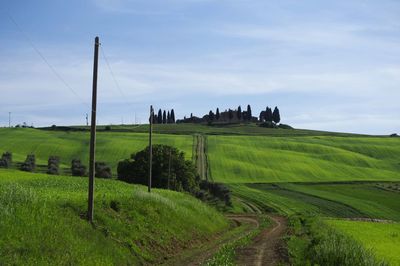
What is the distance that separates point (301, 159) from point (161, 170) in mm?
66531

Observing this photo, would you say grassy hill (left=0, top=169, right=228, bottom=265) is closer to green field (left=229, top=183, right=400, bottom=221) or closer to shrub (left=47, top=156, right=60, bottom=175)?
green field (left=229, top=183, right=400, bottom=221)

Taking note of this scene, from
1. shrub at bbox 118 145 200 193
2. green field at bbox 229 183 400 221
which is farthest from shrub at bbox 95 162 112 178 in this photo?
green field at bbox 229 183 400 221

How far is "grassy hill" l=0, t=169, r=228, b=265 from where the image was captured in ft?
64.2

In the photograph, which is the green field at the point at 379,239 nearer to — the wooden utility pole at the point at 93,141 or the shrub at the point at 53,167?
the wooden utility pole at the point at 93,141

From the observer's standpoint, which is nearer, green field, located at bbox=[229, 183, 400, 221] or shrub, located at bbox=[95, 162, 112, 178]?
green field, located at bbox=[229, 183, 400, 221]

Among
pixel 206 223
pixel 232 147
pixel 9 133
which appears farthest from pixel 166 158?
pixel 9 133

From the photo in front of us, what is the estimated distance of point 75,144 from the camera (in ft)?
477

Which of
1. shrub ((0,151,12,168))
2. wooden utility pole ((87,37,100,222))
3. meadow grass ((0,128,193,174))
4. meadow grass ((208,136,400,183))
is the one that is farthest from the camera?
meadow grass ((0,128,193,174))

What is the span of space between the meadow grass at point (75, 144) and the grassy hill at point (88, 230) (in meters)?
78.0

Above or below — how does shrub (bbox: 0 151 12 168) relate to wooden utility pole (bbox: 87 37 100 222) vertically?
below

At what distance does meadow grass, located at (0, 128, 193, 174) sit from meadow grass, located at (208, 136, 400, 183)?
11302 millimetres

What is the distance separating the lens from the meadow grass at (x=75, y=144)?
12925 centimetres

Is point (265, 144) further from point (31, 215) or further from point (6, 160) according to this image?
point (31, 215)

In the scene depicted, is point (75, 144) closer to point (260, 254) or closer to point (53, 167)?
point (53, 167)
